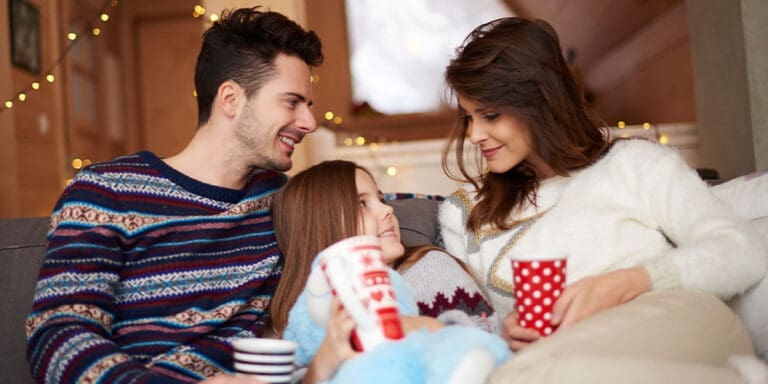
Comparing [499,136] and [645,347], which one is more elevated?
[499,136]

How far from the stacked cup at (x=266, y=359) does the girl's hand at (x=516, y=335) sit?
1.26 ft

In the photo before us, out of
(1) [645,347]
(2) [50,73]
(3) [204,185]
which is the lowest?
(1) [645,347]

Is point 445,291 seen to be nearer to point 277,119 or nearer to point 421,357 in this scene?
point 421,357

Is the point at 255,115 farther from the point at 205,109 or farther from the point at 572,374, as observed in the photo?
the point at 572,374

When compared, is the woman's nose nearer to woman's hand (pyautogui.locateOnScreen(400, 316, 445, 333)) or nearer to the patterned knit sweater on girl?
the patterned knit sweater on girl

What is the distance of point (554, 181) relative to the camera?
1.90m

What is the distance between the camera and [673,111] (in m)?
4.88

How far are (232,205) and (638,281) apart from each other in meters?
0.93

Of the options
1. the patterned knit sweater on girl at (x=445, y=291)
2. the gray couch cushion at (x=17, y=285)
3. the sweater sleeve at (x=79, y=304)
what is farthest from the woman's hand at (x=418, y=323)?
the gray couch cushion at (x=17, y=285)

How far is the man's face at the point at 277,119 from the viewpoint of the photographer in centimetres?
195

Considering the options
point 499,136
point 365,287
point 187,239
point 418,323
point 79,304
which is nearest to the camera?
point 365,287

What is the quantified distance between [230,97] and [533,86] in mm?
766

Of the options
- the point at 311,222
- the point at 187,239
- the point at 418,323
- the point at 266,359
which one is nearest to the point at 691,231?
the point at 418,323

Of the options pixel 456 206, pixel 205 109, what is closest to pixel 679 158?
pixel 456 206
